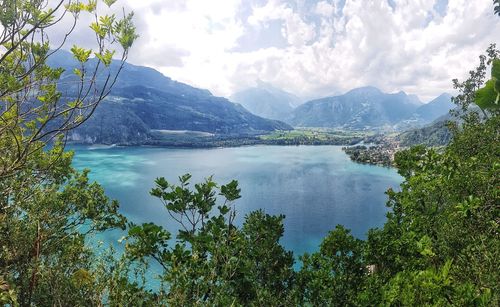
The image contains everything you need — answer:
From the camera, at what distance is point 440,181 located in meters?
15.0

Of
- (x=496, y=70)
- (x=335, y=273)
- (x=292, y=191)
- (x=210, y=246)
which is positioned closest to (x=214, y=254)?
(x=210, y=246)

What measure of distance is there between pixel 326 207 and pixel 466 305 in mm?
94015

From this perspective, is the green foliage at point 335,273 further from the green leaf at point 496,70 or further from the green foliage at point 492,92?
the green leaf at point 496,70

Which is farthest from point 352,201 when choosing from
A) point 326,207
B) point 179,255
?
point 179,255

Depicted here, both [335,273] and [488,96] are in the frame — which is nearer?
[488,96]

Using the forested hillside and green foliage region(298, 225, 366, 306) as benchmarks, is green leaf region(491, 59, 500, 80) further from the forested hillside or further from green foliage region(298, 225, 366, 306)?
green foliage region(298, 225, 366, 306)

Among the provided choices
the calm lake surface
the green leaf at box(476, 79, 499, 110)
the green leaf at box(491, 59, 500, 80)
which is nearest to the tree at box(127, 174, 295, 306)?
the green leaf at box(476, 79, 499, 110)

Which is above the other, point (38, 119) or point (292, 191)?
point (38, 119)

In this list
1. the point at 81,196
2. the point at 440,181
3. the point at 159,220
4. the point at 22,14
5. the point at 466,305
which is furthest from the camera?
the point at 159,220

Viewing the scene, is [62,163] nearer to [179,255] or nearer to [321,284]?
[179,255]

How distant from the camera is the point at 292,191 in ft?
388

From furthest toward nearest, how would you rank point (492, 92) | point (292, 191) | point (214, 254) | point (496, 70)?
point (292, 191) → point (214, 254) → point (492, 92) → point (496, 70)

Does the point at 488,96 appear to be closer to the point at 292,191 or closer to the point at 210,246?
the point at 210,246

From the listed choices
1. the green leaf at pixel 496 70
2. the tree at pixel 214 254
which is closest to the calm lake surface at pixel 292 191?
the tree at pixel 214 254
